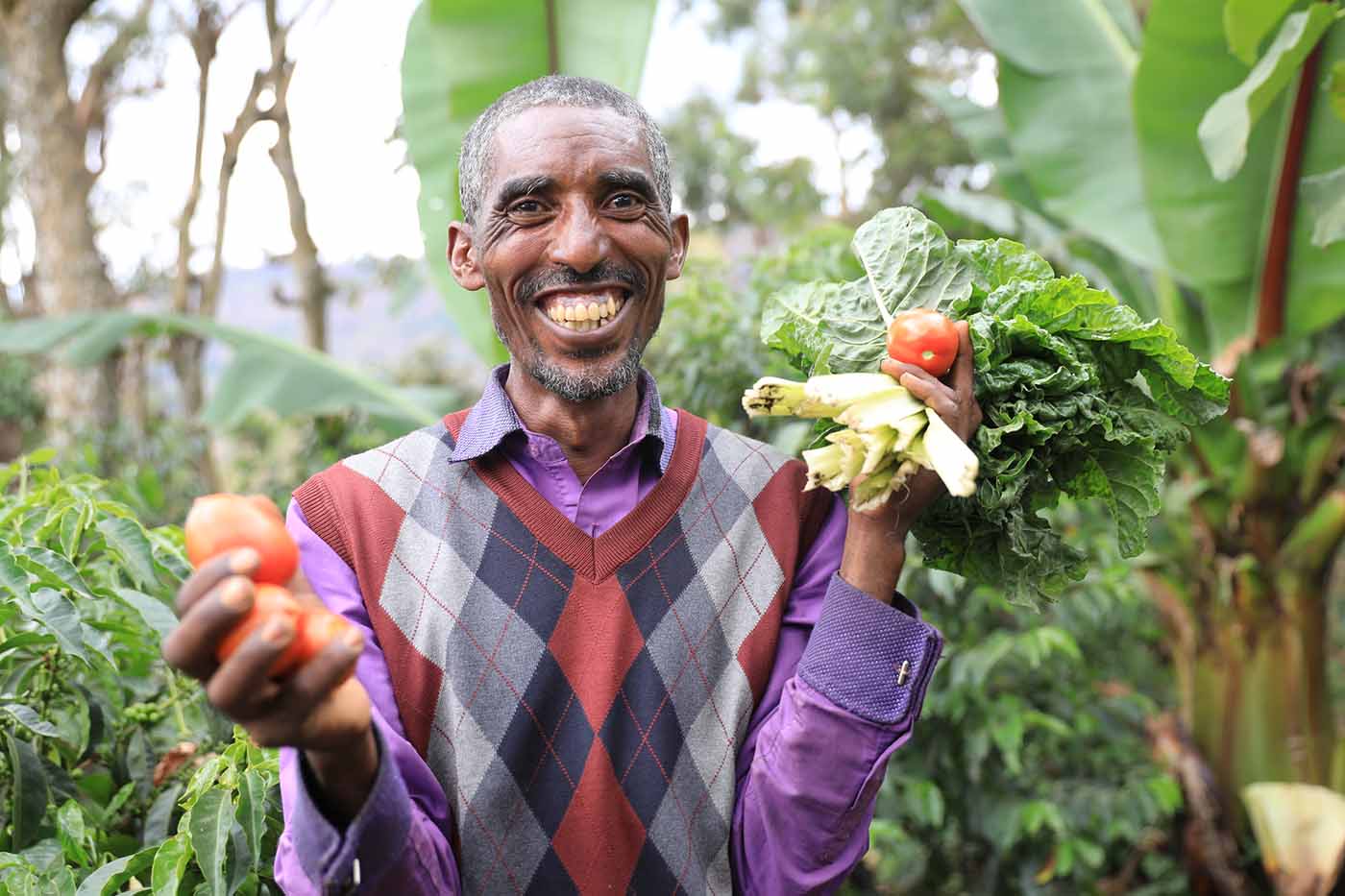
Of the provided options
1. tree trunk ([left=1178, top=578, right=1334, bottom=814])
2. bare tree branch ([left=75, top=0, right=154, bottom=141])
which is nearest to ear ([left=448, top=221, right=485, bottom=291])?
tree trunk ([left=1178, top=578, right=1334, bottom=814])

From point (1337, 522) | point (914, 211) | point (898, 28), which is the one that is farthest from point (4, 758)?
point (898, 28)

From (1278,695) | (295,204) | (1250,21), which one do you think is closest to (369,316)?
(295,204)

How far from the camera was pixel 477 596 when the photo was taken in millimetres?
1702

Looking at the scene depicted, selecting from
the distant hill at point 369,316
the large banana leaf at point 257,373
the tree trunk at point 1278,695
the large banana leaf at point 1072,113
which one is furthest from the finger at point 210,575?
the tree trunk at point 1278,695

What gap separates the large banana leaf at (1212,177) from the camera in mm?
3568

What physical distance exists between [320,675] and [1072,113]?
369 cm

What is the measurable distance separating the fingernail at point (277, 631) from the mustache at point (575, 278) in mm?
745

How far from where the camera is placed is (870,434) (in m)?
→ 1.49

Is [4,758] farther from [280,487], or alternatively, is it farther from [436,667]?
[280,487]

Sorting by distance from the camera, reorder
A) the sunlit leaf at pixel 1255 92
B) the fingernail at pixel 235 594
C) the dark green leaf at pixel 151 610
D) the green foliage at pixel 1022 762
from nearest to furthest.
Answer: the fingernail at pixel 235 594
the dark green leaf at pixel 151 610
the sunlit leaf at pixel 1255 92
the green foliage at pixel 1022 762

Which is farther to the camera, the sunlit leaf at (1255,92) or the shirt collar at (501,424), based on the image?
the sunlit leaf at (1255,92)

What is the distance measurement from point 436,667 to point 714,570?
0.43m

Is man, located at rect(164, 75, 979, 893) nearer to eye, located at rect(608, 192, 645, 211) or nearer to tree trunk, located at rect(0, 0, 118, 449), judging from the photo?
eye, located at rect(608, 192, 645, 211)

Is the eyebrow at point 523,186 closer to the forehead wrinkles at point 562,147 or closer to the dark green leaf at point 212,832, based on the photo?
the forehead wrinkles at point 562,147
